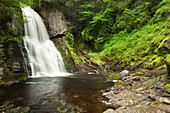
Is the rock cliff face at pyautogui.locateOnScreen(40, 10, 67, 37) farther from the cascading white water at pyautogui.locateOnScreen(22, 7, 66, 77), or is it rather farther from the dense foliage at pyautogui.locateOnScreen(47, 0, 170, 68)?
the dense foliage at pyautogui.locateOnScreen(47, 0, 170, 68)

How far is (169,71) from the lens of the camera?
6605mm

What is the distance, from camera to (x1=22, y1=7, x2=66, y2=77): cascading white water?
15.4 metres

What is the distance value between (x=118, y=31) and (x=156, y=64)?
37.2ft

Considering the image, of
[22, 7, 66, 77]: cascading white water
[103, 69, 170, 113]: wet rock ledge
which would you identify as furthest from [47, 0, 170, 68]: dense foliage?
[103, 69, 170, 113]: wet rock ledge

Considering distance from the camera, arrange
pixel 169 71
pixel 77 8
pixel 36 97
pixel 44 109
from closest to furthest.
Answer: pixel 44 109 → pixel 169 71 → pixel 36 97 → pixel 77 8

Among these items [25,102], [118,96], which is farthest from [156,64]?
[25,102]

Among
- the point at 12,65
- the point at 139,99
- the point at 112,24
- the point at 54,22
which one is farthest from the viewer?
the point at 112,24

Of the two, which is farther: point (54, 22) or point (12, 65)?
point (54, 22)

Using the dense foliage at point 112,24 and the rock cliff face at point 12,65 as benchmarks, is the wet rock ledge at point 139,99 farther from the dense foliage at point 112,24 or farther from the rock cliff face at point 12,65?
the dense foliage at point 112,24

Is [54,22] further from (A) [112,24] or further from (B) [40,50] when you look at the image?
(A) [112,24]

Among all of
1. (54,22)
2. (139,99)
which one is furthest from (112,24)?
(139,99)

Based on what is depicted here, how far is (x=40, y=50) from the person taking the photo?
16.9m

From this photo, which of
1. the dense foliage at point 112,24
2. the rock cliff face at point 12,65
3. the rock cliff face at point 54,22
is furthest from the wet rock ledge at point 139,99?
the rock cliff face at point 54,22

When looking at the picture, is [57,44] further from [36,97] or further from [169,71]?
[169,71]
